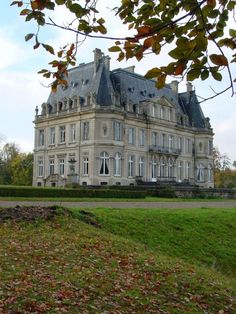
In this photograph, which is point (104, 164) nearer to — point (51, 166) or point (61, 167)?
point (61, 167)

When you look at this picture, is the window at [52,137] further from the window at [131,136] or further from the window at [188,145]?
the window at [188,145]

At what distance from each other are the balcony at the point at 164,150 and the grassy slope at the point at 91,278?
46283 mm

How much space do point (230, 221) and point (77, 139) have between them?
119ft

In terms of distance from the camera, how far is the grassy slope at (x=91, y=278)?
6.23m

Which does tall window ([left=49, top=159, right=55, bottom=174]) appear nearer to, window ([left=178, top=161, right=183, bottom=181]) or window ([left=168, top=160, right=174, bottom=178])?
window ([left=168, top=160, right=174, bottom=178])

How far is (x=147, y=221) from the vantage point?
560 inches

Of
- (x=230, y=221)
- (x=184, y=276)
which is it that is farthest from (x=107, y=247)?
(x=230, y=221)

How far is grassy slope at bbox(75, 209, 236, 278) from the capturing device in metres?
12.5

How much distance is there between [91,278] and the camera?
24.0 ft

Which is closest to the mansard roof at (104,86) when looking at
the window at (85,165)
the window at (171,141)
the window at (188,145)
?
the window at (171,141)

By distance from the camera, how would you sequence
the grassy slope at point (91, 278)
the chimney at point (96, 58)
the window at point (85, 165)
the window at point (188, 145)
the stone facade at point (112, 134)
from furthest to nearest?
the window at point (188, 145), the chimney at point (96, 58), the window at point (85, 165), the stone facade at point (112, 134), the grassy slope at point (91, 278)

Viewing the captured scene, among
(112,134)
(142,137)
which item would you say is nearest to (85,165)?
(112,134)

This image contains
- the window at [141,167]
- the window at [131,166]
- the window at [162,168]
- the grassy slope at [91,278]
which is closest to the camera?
the grassy slope at [91,278]

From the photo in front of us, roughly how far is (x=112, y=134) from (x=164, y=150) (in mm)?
10800
